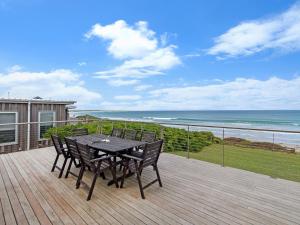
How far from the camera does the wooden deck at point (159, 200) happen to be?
2375mm

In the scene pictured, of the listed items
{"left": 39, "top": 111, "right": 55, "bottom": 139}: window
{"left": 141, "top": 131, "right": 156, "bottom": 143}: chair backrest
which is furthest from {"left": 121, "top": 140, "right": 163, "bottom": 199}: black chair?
{"left": 39, "top": 111, "right": 55, "bottom": 139}: window

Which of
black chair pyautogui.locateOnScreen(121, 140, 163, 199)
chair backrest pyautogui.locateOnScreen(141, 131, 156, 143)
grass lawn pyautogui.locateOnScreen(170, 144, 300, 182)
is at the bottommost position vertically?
grass lawn pyautogui.locateOnScreen(170, 144, 300, 182)

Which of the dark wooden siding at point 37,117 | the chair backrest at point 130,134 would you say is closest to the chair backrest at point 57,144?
the chair backrest at point 130,134

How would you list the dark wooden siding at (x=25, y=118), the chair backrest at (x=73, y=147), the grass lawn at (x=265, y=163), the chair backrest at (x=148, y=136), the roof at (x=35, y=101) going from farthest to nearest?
the dark wooden siding at (x=25, y=118) → the roof at (x=35, y=101) → the grass lawn at (x=265, y=163) → the chair backrest at (x=148, y=136) → the chair backrest at (x=73, y=147)

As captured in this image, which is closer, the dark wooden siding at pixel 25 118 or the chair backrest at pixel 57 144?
the chair backrest at pixel 57 144

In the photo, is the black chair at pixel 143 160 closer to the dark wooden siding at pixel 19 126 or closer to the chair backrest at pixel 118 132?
the chair backrest at pixel 118 132

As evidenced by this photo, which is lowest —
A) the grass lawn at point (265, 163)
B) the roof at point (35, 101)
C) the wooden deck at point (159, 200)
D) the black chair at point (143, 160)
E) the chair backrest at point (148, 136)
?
the grass lawn at point (265, 163)

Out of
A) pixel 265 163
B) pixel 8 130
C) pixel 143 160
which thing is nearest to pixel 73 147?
pixel 143 160

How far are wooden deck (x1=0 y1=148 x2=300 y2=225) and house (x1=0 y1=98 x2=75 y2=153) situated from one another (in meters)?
3.87

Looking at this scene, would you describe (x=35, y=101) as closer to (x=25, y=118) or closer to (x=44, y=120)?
(x=25, y=118)

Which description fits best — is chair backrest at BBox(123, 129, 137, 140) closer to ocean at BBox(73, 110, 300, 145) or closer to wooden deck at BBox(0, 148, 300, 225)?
wooden deck at BBox(0, 148, 300, 225)

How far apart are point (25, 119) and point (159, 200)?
7056mm

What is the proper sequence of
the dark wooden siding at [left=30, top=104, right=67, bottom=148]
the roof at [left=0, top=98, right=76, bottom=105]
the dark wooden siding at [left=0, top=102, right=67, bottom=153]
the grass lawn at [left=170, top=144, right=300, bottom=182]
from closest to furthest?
the grass lawn at [left=170, top=144, right=300, bottom=182]
the roof at [left=0, top=98, right=76, bottom=105]
the dark wooden siding at [left=0, top=102, right=67, bottom=153]
the dark wooden siding at [left=30, top=104, right=67, bottom=148]

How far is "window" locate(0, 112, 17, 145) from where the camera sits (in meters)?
7.36
